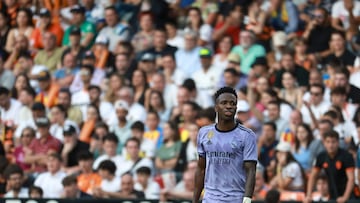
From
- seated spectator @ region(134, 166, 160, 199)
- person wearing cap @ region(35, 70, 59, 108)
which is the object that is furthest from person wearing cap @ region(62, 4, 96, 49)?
seated spectator @ region(134, 166, 160, 199)

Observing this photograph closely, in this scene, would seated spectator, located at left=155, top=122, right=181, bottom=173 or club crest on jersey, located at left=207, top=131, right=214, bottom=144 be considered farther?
seated spectator, located at left=155, top=122, right=181, bottom=173

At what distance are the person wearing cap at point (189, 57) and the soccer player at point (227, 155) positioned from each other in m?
7.65

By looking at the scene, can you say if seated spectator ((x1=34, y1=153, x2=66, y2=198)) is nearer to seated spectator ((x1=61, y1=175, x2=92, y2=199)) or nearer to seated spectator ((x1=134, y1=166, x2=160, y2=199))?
seated spectator ((x1=61, y1=175, x2=92, y2=199))

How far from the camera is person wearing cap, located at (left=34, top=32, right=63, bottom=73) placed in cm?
2003

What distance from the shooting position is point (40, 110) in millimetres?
18344

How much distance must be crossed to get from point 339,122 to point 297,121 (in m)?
0.61

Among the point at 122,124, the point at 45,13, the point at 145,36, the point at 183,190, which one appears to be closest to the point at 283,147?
the point at 183,190

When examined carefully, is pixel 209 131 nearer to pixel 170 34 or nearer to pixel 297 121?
pixel 297 121

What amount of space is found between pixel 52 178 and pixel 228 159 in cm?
653

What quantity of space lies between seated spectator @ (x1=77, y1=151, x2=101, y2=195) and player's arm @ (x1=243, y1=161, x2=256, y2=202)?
243 inches

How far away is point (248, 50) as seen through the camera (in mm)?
18188

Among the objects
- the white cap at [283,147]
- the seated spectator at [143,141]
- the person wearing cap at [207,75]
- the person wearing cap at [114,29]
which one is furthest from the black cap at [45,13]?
the white cap at [283,147]

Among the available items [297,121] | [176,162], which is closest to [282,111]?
[297,121]

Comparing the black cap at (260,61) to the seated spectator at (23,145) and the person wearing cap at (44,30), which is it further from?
the person wearing cap at (44,30)
